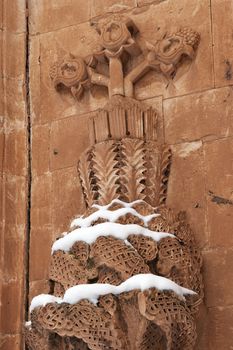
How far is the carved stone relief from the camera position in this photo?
5461 millimetres

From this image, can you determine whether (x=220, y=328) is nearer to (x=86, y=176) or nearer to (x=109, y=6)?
(x=86, y=176)

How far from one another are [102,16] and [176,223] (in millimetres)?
1222

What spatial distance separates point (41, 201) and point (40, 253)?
0.26 m

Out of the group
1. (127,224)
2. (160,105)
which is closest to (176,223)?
(127,224)

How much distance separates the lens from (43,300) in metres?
5.58

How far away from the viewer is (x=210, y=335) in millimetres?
5762

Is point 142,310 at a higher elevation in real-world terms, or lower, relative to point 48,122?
lower

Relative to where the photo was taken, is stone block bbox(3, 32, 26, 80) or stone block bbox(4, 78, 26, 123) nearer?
stone block bbox(4, 78, 26, 123)

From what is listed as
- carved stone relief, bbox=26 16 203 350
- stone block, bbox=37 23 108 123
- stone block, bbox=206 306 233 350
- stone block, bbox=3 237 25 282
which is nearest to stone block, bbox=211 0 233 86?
carved stone relief, bbox=26 16 203 350

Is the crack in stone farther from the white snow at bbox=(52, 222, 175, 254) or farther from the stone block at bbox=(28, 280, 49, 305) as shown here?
the stone block at bbox=(28, 280, 49, 305)

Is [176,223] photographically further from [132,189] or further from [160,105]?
[160,105]

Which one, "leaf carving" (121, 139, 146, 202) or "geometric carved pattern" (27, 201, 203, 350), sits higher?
"leaf carving" (121, 139, 146, 202)

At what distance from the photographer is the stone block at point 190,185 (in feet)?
19.5

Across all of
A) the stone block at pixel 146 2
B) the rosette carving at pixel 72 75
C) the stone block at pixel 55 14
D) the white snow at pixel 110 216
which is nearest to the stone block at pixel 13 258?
the white snow at pixel 110 216
